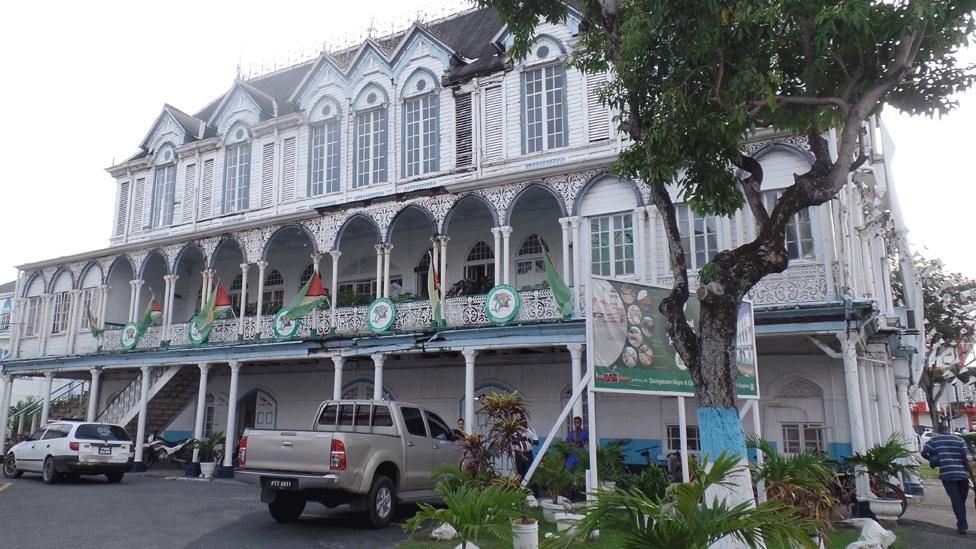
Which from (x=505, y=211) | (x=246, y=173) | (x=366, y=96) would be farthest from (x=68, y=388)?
(x=505, y=211)

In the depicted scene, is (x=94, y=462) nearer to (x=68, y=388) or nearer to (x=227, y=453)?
(x=227, y=453)

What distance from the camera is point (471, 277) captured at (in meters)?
20.8

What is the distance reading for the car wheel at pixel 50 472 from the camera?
16.9 m

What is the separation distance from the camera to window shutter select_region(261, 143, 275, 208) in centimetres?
2334

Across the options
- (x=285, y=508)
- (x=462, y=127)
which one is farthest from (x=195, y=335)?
(x=285, y=508)

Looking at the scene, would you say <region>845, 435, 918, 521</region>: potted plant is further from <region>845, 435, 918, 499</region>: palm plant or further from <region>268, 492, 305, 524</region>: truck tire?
<region>268, 492, 305, 524</region>: truck tire

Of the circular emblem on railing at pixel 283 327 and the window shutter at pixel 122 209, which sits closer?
the circular emblem on railing at pixel 283 327

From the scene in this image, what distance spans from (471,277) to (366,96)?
6685 millimetres

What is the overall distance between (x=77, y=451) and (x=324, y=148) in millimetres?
11064

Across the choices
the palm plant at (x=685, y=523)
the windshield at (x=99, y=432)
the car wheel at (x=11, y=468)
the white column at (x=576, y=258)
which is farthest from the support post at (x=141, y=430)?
the palm plant at (x=685, y=523)

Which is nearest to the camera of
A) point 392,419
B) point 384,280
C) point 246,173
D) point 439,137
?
point 392,419

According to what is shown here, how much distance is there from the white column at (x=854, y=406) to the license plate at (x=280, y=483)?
9505 millimetres

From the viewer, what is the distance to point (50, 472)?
16.9 meters

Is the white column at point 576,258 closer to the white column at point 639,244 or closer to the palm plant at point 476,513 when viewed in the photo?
the white column at point 639,244
